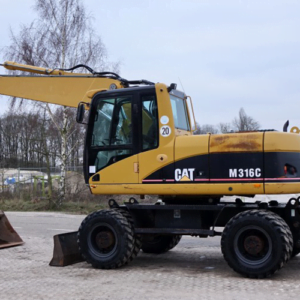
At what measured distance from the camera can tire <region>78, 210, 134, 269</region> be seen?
8.91 meters

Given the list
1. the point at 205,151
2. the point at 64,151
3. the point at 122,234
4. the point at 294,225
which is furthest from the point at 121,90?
the point at 64,151

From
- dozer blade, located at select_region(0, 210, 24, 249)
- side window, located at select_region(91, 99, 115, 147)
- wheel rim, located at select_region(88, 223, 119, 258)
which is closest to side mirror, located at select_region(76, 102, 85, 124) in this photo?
side window, located at select_region(91, 99, 115, 147)

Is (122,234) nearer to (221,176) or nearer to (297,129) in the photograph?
(221,176)

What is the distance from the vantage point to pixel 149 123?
9078 mm

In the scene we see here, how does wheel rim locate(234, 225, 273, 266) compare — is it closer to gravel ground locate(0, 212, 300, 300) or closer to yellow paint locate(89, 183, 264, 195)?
gravel ground locate(0, 212, 300, 300)

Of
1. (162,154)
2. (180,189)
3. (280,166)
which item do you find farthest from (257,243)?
(162,154)

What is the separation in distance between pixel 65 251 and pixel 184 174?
263 cm

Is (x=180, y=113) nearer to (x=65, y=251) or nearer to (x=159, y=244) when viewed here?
(x=159, y=244)

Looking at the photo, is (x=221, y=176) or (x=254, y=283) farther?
(x=221, y=176)

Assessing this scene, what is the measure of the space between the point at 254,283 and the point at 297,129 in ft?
9.23

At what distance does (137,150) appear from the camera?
29.8ft

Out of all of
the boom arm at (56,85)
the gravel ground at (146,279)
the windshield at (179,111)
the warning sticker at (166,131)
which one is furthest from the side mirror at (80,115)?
the gravel ground at (146,279)

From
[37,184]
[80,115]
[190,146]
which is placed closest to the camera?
[190,146]

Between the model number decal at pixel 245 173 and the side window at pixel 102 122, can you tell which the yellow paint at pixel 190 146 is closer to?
the model number decal at pixel 245 173
